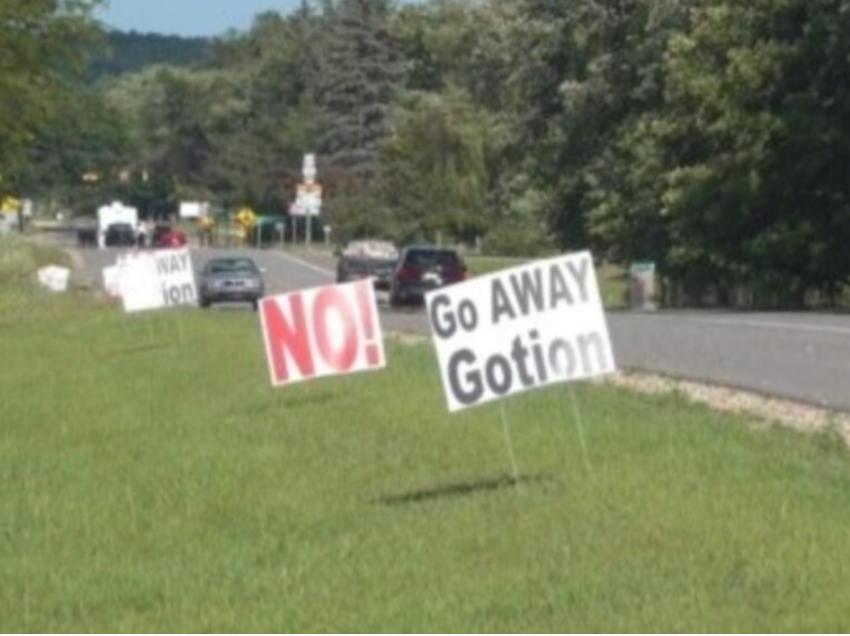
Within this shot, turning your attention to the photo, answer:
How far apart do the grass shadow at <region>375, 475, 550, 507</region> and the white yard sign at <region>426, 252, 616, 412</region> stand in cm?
62

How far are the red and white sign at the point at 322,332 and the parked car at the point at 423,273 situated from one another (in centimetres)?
3933

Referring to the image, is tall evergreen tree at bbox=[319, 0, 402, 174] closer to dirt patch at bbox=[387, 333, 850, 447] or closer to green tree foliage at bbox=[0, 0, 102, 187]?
green tree foliage at bbox=[0, 0, 102, 187]

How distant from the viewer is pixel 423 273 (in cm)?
6425

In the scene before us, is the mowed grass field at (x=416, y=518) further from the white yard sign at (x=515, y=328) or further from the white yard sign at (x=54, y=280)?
the white yard sign at (x=54, y=280)

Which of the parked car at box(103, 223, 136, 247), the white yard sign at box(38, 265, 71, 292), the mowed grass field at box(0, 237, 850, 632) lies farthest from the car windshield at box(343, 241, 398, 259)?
the mowed grass field at box(0, 237, 850, 632)

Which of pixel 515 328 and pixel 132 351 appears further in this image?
pixel 132 351

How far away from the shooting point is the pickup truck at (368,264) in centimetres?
7444

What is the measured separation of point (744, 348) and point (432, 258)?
103 ft

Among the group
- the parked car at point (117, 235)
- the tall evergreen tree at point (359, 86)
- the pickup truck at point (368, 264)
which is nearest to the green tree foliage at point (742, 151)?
the pickup truck at point (368, 264)

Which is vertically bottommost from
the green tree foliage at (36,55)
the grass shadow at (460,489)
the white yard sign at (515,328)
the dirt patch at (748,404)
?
the dirt patch at (748,404)

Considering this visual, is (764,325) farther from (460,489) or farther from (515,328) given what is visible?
(515,328)

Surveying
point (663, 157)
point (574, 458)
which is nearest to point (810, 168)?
point (663, 157)

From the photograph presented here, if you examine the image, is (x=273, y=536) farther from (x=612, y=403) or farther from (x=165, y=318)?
(x=165, y=318)

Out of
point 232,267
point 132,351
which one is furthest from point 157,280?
point 232,267
